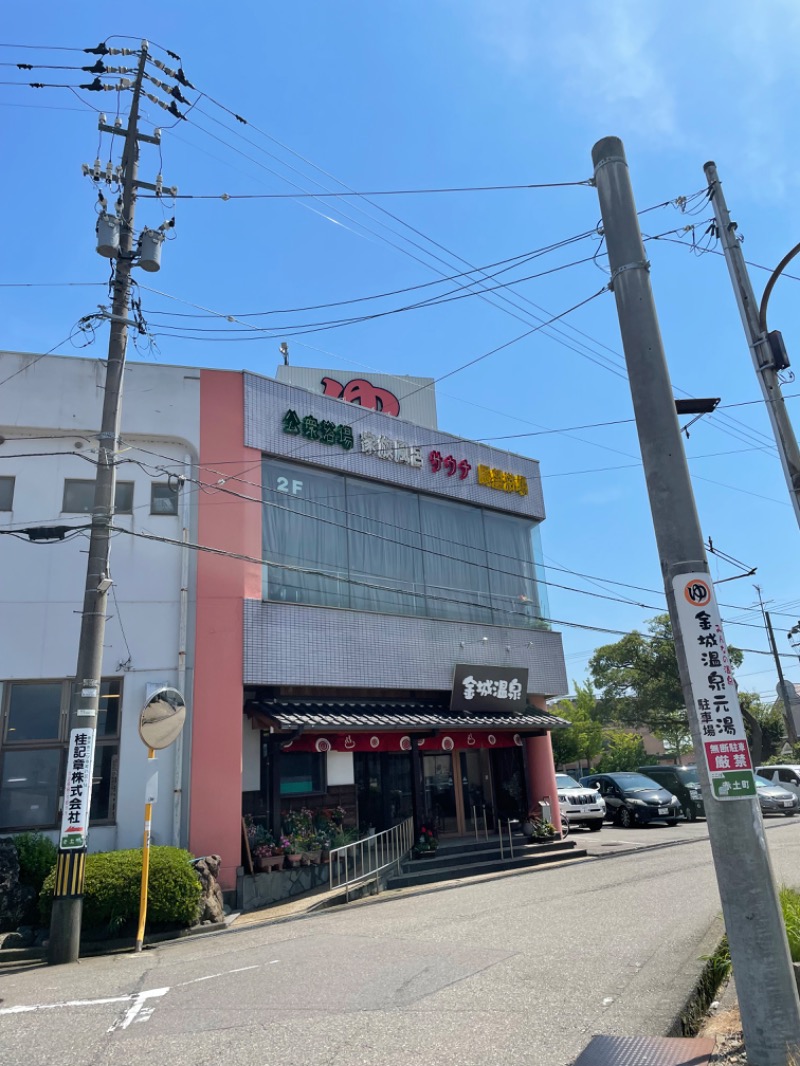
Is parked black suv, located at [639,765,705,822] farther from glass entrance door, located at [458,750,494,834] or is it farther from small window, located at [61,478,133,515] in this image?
small window, located at [61,478,133,515]

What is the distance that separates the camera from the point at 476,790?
1861cm

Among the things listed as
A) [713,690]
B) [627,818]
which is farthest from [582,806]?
[713,690]

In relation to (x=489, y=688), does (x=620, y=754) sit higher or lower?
lower

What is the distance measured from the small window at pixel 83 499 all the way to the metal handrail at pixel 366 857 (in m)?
7.37

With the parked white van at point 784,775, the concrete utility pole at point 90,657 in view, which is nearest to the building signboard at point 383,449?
the concrete utility pole at point 90,657

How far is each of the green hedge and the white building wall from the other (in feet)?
5.96

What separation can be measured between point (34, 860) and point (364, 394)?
1256 cm

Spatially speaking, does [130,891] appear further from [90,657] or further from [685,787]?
[685,787]

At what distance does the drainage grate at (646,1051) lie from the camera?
4.70 m

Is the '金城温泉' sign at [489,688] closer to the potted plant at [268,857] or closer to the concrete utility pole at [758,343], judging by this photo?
the potted plant at [268,857]

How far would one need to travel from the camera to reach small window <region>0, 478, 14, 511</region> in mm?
13477

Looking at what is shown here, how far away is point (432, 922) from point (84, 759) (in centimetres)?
518

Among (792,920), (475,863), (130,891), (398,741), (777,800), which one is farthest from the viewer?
(777,800)

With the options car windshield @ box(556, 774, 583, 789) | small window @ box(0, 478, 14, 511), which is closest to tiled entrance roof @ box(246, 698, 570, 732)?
small window @ box(0, 478, 14, 511)
